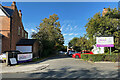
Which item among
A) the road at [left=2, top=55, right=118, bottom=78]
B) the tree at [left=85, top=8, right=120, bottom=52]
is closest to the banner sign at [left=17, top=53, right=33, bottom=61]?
the road at [left=2, top=55, right=118, bottom=78]

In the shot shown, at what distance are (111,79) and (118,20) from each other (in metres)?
13.1

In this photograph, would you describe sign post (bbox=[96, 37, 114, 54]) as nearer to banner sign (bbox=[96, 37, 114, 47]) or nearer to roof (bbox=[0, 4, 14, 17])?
banner sign (bbox=[96, 37, 114, 47])

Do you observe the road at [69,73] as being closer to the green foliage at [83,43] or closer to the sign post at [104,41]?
the sign post at [104,41]

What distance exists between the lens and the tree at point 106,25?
16594 mm

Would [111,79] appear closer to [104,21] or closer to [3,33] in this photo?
[104,21]

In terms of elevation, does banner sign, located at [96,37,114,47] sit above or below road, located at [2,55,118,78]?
above

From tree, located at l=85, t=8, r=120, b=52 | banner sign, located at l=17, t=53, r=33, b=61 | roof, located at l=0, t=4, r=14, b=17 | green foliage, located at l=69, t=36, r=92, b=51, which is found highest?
roof, located at l=0, t=4, r=14, b=17

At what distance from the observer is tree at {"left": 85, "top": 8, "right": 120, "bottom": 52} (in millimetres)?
16594

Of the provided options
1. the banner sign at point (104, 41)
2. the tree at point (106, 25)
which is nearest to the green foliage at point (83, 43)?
the tree at point (106, 25)

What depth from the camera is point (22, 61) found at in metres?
13.2

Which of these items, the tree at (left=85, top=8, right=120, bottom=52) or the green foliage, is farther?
the green foliage

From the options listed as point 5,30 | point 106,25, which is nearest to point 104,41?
point 106,25

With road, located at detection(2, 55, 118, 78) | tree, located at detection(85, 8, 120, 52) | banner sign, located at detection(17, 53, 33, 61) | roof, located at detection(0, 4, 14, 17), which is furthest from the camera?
roof, located at detection(0, 4, 14, 17)

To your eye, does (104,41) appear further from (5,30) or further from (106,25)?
(5,30)
